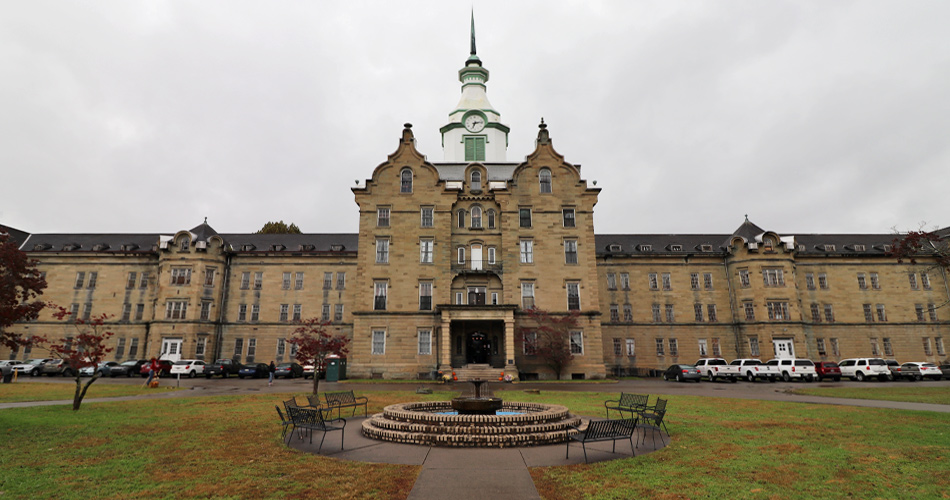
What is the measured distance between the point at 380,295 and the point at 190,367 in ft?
61.5

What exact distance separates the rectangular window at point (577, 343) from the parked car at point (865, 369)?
22.6 metres

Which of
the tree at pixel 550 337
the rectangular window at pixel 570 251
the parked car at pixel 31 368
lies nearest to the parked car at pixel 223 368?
the parked car at pixel 31 368

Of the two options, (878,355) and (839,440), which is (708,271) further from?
(839,440)

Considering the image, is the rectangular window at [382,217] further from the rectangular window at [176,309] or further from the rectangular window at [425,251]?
the rectangular window at [176,309]

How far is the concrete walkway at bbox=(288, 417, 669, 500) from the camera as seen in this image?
316 inches

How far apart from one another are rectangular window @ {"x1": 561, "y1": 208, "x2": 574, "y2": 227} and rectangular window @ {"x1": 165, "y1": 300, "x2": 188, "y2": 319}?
128 ft

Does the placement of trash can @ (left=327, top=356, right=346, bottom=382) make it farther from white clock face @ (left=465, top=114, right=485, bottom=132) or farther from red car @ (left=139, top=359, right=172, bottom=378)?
white clock face @ (left=465, top=114, right=485, bottom=132)

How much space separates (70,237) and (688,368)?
6893 cm

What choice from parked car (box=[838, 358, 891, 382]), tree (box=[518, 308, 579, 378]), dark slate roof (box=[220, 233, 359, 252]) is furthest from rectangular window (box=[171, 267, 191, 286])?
parked car (box=[838, 358, 891, 382])

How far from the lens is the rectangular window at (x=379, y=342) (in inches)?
1567

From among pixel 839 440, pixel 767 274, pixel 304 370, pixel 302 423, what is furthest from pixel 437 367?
pixel 767 274

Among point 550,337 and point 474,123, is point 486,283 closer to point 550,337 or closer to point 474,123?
point 550,337

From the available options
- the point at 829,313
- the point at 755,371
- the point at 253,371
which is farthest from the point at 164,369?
the point at 829,313

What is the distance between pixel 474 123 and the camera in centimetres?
5700
